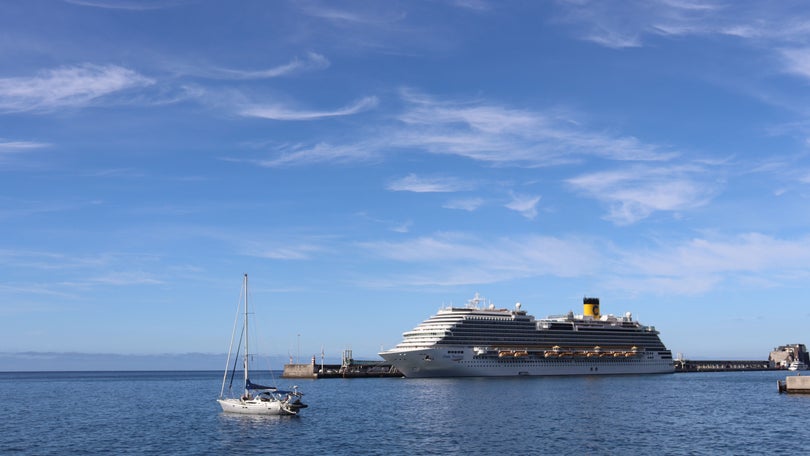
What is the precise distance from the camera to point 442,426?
56.2 m

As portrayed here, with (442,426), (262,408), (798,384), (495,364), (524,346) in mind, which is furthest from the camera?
(524,346)

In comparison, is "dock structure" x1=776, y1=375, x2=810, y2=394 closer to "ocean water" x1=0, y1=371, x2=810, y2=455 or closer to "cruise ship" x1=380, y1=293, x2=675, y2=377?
"ocean water" x1=0, y1=371, x2=810, y2=455

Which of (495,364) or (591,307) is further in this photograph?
(591,307)

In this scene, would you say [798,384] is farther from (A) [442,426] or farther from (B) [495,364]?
(A) [442,426]

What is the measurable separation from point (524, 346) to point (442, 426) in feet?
266

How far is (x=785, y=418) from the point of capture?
200 feet

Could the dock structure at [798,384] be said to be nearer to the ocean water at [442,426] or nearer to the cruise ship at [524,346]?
the ocean water at [442,426]

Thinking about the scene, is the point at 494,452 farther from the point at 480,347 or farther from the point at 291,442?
the point at 480,347

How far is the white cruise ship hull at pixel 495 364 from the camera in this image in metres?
118

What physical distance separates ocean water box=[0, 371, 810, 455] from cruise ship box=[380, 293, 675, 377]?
30185 mm

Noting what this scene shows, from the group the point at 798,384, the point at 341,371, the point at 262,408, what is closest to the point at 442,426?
the point at 262,408

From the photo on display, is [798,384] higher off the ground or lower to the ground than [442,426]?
higher

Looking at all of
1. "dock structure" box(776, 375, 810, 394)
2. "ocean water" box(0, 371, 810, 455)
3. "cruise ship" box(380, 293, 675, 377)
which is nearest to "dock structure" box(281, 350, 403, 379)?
"cruise ship" box(380, 293, 675, 377)

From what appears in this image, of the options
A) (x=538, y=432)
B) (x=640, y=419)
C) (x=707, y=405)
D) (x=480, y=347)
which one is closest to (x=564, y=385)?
(x=480, y=347)
